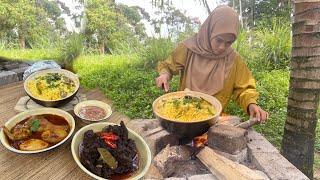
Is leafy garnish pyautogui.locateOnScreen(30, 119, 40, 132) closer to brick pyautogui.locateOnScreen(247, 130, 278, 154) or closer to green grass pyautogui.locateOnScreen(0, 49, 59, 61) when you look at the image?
brick pyautogui.locateOnScreen(247, 130, 278, 154)

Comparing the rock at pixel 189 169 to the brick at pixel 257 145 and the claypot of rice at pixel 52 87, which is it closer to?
the brick at pixel 257 145

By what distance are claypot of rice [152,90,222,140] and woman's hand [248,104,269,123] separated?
47 cm

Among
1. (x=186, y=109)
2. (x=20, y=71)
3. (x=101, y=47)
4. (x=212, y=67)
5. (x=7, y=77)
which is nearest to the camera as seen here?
(x=186, y=109)

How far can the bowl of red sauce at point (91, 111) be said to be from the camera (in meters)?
2.36

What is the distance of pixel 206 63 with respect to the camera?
3227mm

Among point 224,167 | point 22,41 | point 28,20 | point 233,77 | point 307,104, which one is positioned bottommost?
point 224,167

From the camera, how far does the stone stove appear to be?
2600 millimetres

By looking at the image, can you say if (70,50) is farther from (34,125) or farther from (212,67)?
(34,125)

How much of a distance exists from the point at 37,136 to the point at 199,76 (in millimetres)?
1614

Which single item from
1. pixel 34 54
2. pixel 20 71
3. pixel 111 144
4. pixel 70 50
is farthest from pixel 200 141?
pixel 34 54

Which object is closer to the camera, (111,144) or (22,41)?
(111,144)

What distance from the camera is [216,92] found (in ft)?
10.5

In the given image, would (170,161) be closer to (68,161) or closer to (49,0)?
(68,161)

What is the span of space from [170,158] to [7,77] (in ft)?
8.68
